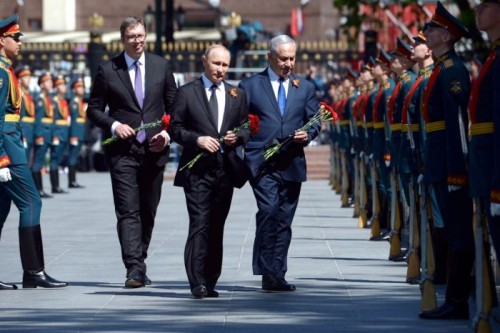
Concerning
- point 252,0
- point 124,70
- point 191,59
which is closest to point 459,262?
point 124,70

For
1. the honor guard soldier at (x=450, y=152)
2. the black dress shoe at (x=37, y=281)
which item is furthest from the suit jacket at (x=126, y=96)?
the honor guard soldier at (x=450, y=152)

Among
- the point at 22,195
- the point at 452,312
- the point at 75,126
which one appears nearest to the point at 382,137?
the point at 22,195

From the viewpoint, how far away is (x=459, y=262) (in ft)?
36.2

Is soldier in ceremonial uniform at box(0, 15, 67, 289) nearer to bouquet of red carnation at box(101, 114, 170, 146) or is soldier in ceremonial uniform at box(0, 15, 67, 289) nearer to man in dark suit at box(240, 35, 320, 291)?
bouquet of red carnation at box(101, 114, 170, 146)

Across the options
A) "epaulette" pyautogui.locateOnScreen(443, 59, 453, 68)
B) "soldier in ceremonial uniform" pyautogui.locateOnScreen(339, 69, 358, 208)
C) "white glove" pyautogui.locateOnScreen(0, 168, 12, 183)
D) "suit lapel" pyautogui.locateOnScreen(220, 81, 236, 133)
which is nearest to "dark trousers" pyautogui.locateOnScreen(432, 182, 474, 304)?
"epaulette" pyautogui.locateOnScreen(443, 59, 453, 68)

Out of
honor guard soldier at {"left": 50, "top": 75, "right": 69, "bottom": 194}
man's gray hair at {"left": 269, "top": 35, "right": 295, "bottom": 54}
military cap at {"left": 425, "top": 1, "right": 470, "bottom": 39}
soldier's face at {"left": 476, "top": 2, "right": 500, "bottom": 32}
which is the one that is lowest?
honor guard soldier at {"left": 50, "top": 75, "right": 69, "bottom": 194}

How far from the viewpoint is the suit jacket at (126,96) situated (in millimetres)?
13664

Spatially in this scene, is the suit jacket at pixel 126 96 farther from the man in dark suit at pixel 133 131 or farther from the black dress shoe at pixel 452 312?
the black dress shoe at pixel 452 312

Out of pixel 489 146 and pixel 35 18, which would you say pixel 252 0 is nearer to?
pixel 35 18

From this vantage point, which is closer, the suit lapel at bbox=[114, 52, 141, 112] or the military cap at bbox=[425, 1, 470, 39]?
the military cap at bbox=[425, 1, 470, 39]

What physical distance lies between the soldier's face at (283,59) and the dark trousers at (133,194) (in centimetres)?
122

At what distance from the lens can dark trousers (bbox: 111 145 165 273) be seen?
1344 centimetres

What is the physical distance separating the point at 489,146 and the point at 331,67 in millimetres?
36911

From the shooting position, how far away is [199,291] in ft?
41.3
